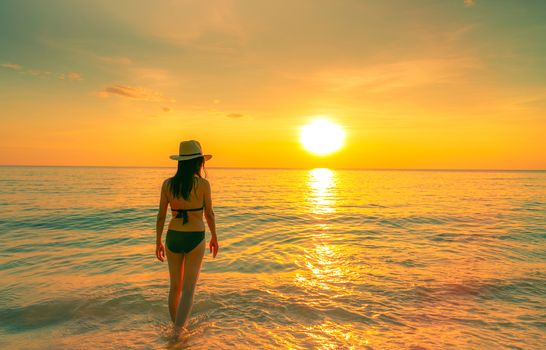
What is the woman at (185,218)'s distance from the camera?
466 cm

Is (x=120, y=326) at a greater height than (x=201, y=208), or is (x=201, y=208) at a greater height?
(x=201, y=208)

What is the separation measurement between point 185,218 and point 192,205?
22 centimetres

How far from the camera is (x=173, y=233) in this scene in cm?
478

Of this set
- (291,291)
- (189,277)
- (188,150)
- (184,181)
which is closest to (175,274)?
(189,277)

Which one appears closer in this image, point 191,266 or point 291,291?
point 191,266

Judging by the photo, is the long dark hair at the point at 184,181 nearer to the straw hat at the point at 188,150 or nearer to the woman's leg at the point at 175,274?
the straw hat at the point at 188,150

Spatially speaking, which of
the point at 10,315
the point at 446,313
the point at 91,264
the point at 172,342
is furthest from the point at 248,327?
the point at 91,264

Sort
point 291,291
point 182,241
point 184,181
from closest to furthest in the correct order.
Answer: point 184,181, point 182,241, point 291,291

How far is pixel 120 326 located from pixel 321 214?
53.9 feet

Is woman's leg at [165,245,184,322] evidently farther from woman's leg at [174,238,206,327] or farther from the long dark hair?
the long dark hair

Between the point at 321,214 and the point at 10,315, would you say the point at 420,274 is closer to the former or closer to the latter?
the point at 10,315

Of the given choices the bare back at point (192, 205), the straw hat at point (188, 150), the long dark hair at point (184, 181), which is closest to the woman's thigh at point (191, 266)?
the bare back at point (192, 205)

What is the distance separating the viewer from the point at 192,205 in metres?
4.71

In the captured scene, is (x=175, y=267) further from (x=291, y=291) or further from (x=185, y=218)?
(x=291, y=291)
